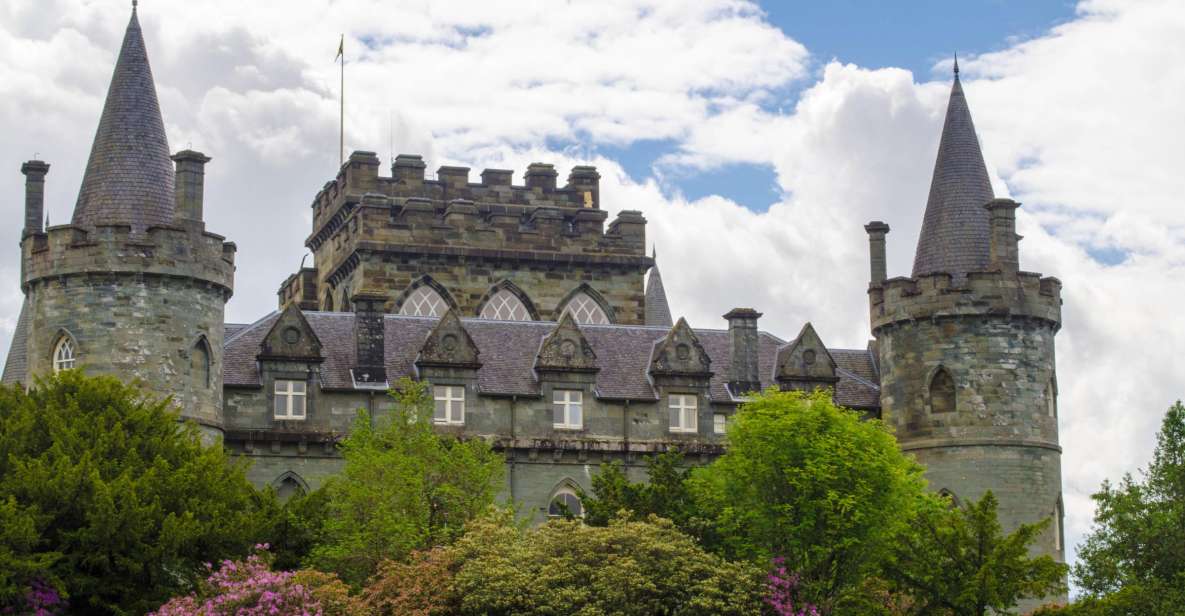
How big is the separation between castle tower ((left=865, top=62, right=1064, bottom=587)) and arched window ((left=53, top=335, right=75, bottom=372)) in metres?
22.3

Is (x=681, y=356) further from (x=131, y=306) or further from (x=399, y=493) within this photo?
(x=131, y=306)

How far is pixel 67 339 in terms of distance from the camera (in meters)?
54.3

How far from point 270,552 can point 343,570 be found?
5.89ft

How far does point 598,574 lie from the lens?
46.9 meters

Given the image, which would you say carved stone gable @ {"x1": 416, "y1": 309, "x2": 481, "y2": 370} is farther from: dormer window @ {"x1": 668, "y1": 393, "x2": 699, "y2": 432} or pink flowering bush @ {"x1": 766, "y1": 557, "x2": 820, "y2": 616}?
pink flowering bush @ {"x1": 766, "y1": 557, "x2": 820, "y2": 616}

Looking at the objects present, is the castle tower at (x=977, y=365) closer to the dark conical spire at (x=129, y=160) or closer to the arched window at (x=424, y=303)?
the arched window at (x=424, y=303)

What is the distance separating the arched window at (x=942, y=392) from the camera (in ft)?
196

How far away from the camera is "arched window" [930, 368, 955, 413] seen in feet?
196

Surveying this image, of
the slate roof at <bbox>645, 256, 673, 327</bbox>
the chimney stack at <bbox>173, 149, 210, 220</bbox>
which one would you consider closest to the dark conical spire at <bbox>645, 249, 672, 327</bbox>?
the slate roof at <bbox>645, 256, 673, 327</bbox>

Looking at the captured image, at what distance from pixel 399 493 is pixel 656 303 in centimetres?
3050

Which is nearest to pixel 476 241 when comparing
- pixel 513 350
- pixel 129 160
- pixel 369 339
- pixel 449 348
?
pixel 513 350

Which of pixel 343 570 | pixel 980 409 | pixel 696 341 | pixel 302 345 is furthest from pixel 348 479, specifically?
pixel 980 409

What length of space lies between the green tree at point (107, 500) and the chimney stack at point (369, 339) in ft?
27.9

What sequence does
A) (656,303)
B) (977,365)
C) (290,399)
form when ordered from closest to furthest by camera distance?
1. (290,399)
2. (977,365)
3. (656,303)
